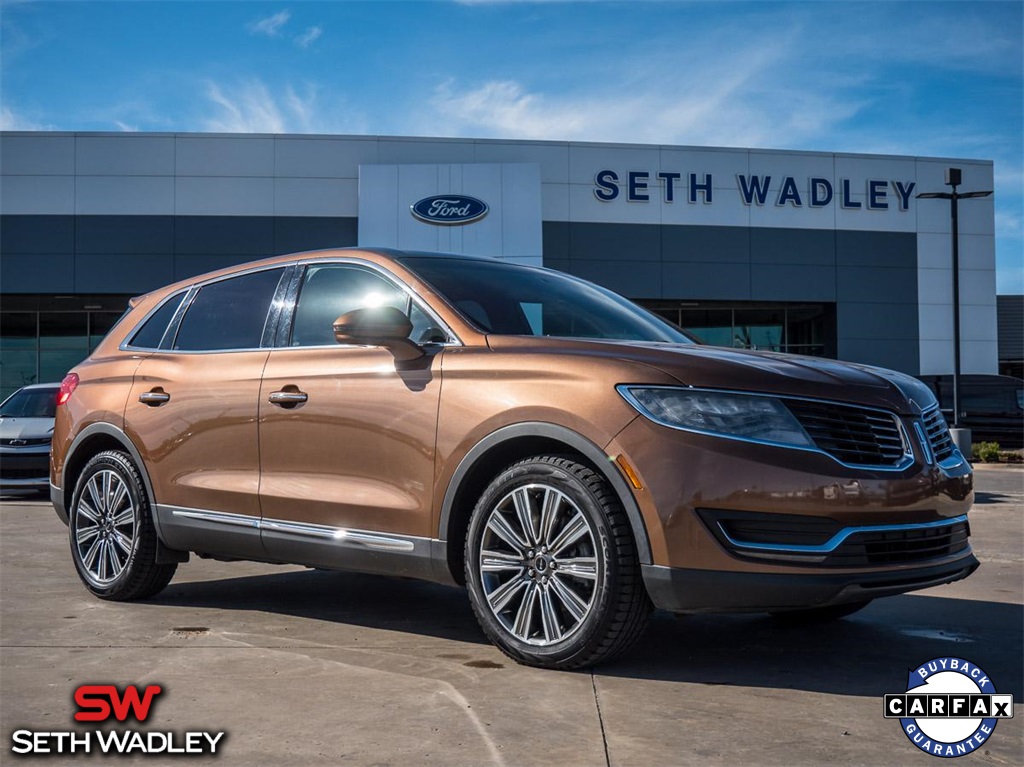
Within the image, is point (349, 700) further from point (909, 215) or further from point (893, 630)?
point (909, 215)

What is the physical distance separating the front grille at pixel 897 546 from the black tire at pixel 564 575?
0.73m

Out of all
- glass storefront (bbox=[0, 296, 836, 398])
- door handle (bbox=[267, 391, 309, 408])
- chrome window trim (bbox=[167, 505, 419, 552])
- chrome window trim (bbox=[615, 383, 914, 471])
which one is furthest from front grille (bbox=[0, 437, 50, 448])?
glass storefront (bbox=[0, 296, 836, 398])

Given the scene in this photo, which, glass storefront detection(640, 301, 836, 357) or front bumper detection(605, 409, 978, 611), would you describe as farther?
glass storefront detection(640, 301, 836, 357)

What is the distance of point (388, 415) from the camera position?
461 centimetres

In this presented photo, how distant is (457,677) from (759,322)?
31195 millimetres

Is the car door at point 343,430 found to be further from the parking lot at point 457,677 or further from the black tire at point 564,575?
the parking lot at point 457,677

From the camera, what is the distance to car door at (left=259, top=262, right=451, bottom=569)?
4.54 metres

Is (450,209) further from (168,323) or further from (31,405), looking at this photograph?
(168,323)

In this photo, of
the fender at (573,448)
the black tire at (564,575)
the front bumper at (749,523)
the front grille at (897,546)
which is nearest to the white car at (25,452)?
the fender at (573,448)

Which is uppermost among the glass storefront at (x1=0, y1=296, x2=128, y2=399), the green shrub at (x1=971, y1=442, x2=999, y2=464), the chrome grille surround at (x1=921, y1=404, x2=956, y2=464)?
the glass storefront at (x1=0, y1=296, x2=128, y2=399)

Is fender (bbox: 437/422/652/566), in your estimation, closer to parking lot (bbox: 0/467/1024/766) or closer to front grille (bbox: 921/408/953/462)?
parking lot (bbox: 0/467/1024/766)

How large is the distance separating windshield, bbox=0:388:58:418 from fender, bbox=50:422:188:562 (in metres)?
7.93

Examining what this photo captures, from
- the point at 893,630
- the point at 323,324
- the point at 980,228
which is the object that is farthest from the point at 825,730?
the point at 980,228

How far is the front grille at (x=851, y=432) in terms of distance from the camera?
387 cm
